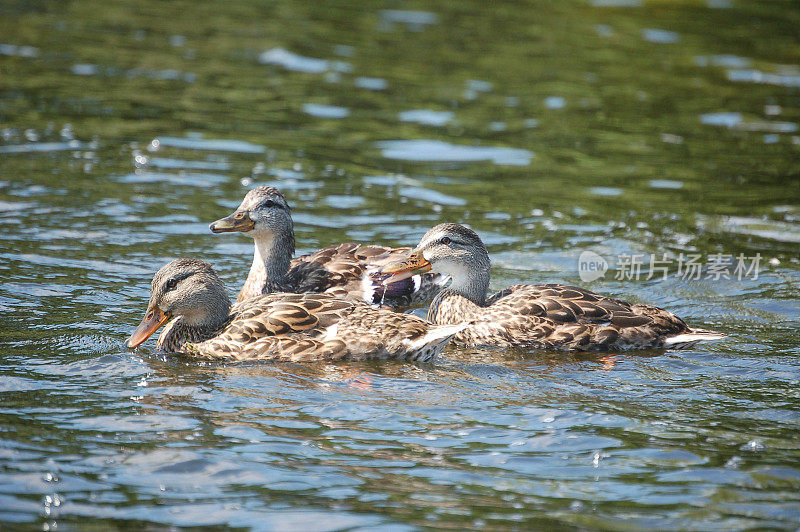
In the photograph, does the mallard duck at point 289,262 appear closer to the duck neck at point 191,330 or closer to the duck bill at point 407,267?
the duck bill at point 407,267

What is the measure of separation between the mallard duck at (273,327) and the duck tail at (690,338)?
7.31 feet

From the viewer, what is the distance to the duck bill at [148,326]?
32.2ft

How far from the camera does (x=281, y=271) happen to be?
1165cm

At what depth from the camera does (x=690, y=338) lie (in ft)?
33.3

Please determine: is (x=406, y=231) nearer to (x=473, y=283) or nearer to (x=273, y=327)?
(x=473, y=283)

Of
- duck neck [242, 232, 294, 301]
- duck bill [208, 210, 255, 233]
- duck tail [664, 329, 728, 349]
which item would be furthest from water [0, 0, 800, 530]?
duck bill [208, 210, 255, 233]

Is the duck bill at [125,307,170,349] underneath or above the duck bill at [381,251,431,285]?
underneath

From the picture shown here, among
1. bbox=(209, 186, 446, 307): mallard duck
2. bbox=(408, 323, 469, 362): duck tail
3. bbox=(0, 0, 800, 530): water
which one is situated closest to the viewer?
bbox=(0, 0, 800, 530): water

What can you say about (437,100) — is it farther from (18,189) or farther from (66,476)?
(66,476)

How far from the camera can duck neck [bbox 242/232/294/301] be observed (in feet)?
37.9

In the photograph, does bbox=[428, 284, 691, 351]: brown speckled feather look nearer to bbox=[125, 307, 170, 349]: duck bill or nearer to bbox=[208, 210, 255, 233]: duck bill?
bbox=[208, 210, 255, 233]: duck bill

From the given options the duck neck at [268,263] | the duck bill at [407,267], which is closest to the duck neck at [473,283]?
the duck bill at [407,267]

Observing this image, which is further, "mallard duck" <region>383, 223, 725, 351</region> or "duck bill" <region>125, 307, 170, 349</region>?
"mallard duck" <region>383, 223, 725, 351</region>

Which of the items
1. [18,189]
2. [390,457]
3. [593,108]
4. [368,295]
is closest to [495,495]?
[390,457]
